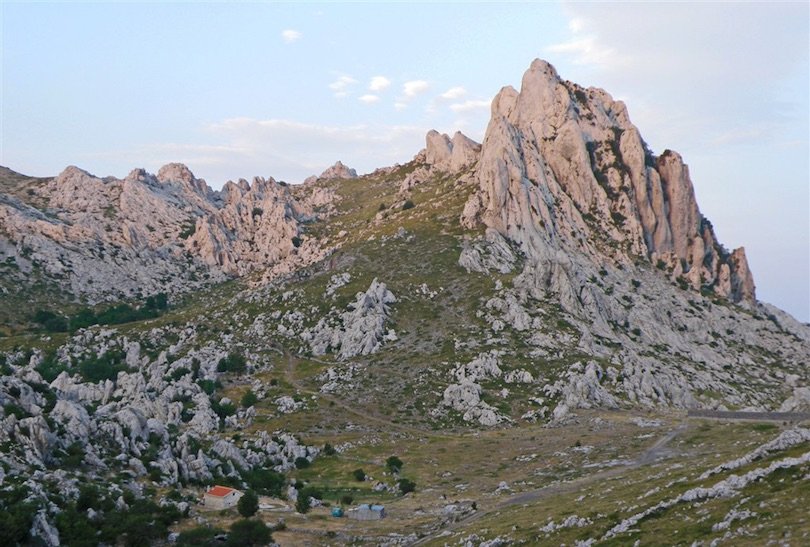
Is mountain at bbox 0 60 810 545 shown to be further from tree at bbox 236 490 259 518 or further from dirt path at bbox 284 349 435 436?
tree at bbox 236 490 259 518

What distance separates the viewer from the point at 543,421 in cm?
14675

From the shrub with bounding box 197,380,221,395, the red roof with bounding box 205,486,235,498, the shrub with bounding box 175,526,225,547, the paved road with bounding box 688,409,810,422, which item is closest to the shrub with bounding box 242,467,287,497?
the red roof with bounding box 205,486,235,498

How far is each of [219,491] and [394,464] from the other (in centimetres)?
3417

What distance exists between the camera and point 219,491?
306 ft

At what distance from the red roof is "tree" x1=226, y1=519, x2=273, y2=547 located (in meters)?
11.1

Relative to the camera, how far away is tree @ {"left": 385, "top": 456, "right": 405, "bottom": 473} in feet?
390

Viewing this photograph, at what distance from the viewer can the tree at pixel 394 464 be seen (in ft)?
390

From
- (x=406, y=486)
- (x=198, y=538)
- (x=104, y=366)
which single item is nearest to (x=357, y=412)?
(x=406, y=486)

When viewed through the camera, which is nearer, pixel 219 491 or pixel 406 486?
pixel 219 491

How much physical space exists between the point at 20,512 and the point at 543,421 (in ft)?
330

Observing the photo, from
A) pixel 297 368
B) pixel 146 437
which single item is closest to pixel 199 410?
pixel 297 368

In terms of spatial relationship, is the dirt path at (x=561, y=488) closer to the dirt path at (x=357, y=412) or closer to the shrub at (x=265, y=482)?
the shrub at (x=265, y=482)

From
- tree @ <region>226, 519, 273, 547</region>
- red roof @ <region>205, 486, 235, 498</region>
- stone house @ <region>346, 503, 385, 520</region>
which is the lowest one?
stone house @ <region>346, 503, 385, 520</region>

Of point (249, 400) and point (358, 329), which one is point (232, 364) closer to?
point (249, 400)
